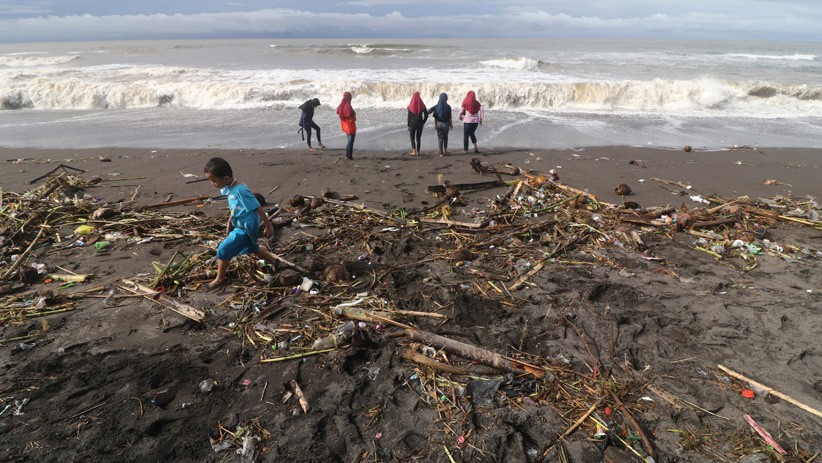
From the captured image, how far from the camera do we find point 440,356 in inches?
142

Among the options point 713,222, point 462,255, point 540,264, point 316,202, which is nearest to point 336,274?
point 462,255

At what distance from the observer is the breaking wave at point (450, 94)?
18.5 metres

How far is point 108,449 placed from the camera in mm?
2750

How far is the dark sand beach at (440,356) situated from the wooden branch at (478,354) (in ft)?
0.26

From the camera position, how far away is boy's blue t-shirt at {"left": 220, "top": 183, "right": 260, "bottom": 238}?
431 centimetres

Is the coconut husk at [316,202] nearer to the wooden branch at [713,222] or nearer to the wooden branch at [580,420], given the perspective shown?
the wooden branch at [580,420]

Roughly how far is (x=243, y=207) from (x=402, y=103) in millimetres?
15284

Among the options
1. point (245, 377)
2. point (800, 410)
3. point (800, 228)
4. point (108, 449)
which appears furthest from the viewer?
point (800, 228)

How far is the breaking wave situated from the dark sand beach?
44.7ft

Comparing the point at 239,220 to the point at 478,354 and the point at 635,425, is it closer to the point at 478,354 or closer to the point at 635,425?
the point at 478,354

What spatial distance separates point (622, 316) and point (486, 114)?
44.6 feet

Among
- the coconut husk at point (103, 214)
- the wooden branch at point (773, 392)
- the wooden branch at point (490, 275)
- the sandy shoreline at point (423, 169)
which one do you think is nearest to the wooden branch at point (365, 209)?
the sandy shoreline at point (423, 169)

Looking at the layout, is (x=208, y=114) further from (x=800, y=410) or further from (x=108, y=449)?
(x=800, y=410)

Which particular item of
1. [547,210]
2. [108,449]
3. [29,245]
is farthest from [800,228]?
[29,245]
